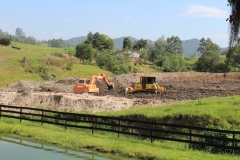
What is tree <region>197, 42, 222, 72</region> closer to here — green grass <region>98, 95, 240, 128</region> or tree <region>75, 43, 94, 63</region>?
tree <region>75, 43, 94, 63</region>

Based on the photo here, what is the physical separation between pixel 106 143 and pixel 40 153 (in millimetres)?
2962

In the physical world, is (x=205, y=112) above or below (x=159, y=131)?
above

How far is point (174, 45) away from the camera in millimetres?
162250

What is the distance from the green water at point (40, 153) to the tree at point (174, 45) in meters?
147

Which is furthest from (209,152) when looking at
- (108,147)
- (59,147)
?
(59,147)

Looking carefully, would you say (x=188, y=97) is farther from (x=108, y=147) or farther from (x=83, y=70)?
(x=83, y=70)

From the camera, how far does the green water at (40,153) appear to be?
14.1m

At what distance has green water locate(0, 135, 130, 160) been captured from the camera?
46.2 feet

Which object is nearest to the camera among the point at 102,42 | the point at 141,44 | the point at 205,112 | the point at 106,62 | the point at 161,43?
the point at 205,112

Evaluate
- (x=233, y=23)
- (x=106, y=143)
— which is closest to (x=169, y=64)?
(x=106, y=143)

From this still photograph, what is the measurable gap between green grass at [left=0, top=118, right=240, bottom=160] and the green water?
506mm

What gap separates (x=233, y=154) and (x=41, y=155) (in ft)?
25.3

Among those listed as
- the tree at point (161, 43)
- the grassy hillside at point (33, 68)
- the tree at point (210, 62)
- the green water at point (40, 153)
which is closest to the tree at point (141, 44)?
the tree at point (161, 43)

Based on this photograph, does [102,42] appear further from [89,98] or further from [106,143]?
[106,143]
